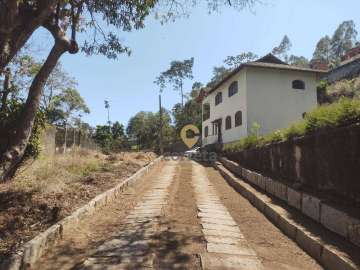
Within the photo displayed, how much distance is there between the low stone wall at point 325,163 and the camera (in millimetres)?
5043

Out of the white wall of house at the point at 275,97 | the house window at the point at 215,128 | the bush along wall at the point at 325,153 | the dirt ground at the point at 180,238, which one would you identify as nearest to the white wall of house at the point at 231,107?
the house window at the point at 215,128

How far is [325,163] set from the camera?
237 inches

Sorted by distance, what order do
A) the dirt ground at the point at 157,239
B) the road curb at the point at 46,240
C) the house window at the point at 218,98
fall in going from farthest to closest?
the house window at the point at 218,98 → the dirt ground at the point at 157,239 → the road curb at the point at 46,240

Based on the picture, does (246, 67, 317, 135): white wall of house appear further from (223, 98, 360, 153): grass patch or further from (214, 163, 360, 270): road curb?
(214, 163, 360, 270): road curb

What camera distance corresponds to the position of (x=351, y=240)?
172 inches

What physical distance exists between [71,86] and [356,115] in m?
33.8

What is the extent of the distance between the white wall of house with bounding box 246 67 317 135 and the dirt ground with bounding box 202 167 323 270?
1430cm

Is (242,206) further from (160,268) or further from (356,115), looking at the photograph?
(160,268)

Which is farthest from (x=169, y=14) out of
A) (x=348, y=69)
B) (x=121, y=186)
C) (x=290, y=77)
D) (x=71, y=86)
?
(x=348, y=69)

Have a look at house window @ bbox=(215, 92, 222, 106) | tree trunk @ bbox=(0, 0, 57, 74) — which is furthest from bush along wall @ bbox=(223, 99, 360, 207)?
house window @ bbox=(215, 92, 222, 106)

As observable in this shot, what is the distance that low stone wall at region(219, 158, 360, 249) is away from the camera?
14.5 feet

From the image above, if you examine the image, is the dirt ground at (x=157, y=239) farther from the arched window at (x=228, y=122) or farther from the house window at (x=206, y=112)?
the house window at (x=206, y=112)

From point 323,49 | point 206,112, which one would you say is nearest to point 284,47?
point 323,49

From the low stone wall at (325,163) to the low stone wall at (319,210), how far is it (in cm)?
26
